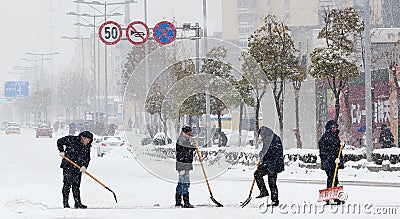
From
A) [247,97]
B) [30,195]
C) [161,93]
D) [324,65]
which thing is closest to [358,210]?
[30,195]

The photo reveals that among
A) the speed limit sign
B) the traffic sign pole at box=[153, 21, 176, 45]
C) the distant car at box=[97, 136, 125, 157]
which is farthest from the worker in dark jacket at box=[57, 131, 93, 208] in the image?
the distant car at box=[97, 136, 125, 157]

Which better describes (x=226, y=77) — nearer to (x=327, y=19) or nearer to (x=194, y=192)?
(x=327, y=19)

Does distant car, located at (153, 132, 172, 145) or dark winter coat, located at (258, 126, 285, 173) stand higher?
dark winter coat, located at (258, 126, 285, 173)

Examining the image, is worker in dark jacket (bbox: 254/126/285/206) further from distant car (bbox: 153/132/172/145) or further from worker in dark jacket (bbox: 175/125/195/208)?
distant car (bbox: 153/132/172/145)

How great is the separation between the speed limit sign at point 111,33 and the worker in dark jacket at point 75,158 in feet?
45.8

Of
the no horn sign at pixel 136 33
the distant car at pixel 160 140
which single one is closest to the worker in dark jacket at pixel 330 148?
the no horn sign at pixel 136 33

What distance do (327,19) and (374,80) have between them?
4.60 meters

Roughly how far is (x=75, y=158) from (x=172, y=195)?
4148 millimetres

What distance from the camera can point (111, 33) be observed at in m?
30.5

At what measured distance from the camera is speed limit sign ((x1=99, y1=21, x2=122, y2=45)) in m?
30.2

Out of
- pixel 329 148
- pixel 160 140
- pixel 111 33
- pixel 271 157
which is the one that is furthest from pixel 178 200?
pixel 160 140

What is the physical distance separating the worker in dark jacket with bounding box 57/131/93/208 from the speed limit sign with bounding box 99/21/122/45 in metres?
14.0

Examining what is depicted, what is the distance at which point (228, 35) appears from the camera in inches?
4882

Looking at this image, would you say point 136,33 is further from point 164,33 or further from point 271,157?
point 271,157
